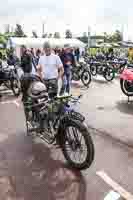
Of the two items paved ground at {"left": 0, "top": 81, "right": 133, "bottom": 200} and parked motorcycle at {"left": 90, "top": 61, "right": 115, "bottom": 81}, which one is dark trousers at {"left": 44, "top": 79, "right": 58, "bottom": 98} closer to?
paved ground at {"left": 0, "top": 81, "right": 133, "bottom": 200}

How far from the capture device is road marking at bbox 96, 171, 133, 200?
3537 millimetres

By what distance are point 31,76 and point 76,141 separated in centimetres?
187

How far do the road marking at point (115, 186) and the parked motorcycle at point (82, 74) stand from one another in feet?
28.3

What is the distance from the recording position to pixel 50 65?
660cm

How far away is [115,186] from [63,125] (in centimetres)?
119

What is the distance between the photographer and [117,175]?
4078 mm

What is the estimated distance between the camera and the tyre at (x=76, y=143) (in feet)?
13.3

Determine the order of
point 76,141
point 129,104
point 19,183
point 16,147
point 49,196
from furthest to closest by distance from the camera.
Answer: point 129,104 → point 16,147 → point 76,141 → point 19,183 → point 49,196

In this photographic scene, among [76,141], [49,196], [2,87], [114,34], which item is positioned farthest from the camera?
[114,34]

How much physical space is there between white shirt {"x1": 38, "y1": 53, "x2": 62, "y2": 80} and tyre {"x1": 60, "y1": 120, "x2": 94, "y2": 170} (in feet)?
7.98

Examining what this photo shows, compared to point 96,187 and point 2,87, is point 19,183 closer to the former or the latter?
point 96,187

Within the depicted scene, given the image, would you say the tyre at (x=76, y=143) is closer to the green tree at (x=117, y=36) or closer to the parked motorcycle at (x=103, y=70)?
the parked motorcycle at (x=103, y=70)

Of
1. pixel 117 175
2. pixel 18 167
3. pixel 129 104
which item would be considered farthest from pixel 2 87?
pixel 117 175

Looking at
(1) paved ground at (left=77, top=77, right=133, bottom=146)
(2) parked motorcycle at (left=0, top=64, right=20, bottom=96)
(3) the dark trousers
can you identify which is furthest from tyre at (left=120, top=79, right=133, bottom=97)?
(2) parked motorcycle at (left=0, top=64, right=20, bottom=96)
